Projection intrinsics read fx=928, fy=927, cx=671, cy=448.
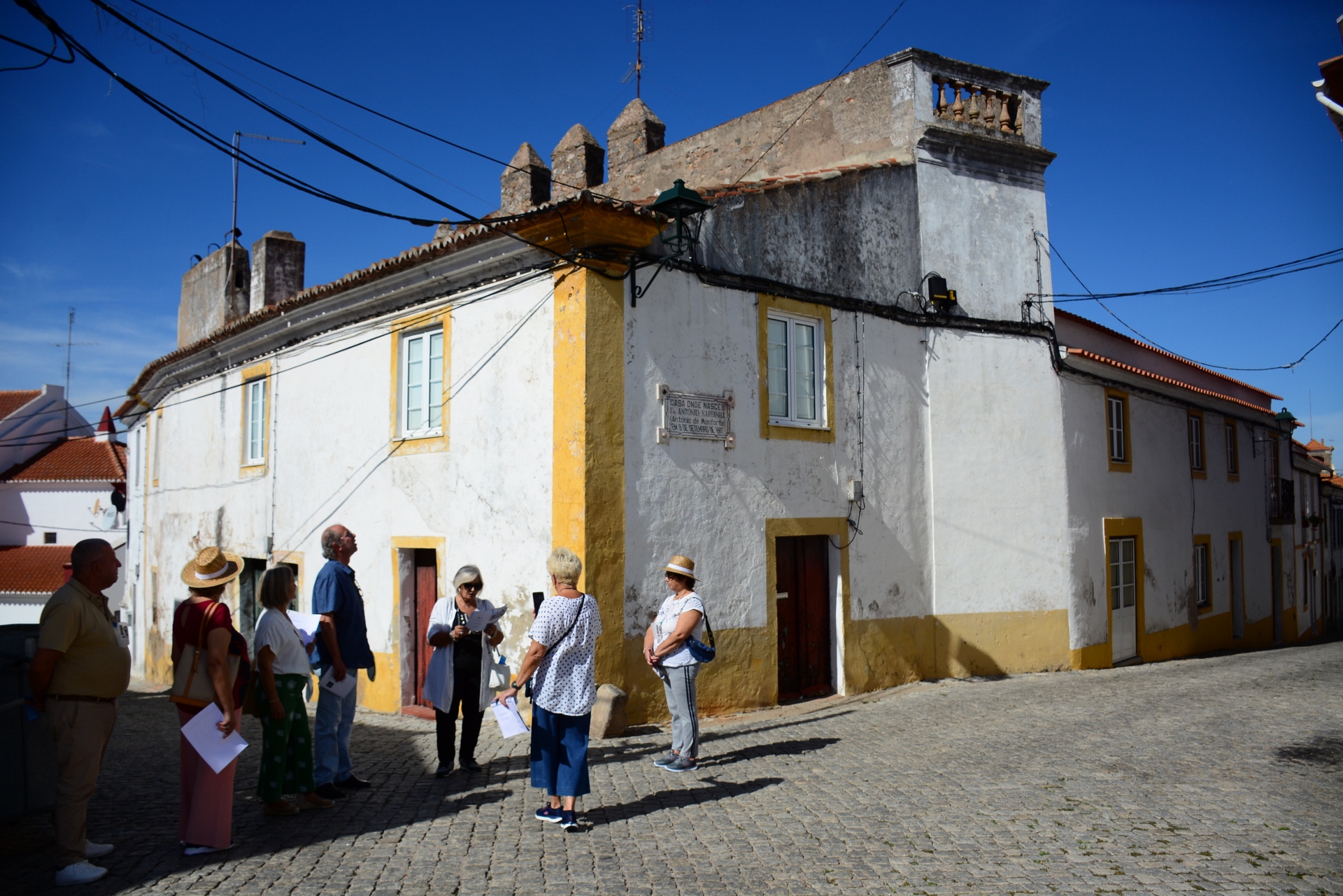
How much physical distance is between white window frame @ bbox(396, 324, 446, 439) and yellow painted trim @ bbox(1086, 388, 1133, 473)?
9727 millimetres

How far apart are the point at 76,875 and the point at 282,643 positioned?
4.80ft

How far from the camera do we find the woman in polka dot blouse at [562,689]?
17.5 ft

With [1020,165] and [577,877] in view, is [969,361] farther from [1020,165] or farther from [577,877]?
[577,877]

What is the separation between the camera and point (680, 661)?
22.1 feet

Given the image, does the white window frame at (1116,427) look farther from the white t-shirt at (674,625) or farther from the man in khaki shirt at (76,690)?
the man in khaki shirt at (76,690)

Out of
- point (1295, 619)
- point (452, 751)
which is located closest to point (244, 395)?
point (452, 751)

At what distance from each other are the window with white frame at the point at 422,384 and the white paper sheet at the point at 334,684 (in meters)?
4.37

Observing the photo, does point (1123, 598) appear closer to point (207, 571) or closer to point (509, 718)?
point (509, 718)

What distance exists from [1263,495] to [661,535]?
57.2ft

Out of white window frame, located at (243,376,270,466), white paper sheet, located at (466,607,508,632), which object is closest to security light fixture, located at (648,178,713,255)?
white paper sheet, located at (466,607,508,632)

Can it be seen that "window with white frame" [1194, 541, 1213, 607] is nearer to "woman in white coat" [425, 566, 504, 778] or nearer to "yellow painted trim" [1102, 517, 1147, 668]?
"yellow painted trim" [1102, 517, 1147, 668]

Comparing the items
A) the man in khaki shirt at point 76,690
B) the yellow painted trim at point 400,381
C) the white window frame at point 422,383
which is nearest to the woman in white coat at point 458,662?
the man in khaki shirt at point 76,690

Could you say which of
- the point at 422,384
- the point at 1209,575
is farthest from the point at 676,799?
the point at 1209,575

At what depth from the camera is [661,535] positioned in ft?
29.5
